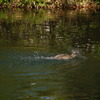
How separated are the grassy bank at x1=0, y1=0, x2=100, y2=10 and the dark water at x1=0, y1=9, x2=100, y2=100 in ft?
41.1

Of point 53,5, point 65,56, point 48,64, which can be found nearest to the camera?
point 48,64

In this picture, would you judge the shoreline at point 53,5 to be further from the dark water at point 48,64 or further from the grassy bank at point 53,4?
the dark water at point 48,64

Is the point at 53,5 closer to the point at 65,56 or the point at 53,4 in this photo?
the point at 53,4

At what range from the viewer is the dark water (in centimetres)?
996

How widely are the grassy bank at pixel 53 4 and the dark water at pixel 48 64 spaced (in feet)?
41.1

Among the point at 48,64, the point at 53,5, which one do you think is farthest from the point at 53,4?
the point at 48,64

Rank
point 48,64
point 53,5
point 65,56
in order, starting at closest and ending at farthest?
point 48,64
point 65,56
point 53,5

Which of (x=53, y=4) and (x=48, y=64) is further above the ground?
(x=53, y=4)

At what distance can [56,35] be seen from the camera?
1853 cm

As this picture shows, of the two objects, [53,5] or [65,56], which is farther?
[53,5]

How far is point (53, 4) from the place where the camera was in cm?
3356

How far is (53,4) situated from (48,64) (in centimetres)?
2168

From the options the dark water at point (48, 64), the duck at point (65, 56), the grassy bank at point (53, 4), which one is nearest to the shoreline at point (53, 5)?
the grassy bank at point (53, 4)

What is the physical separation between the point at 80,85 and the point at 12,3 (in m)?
24.7
